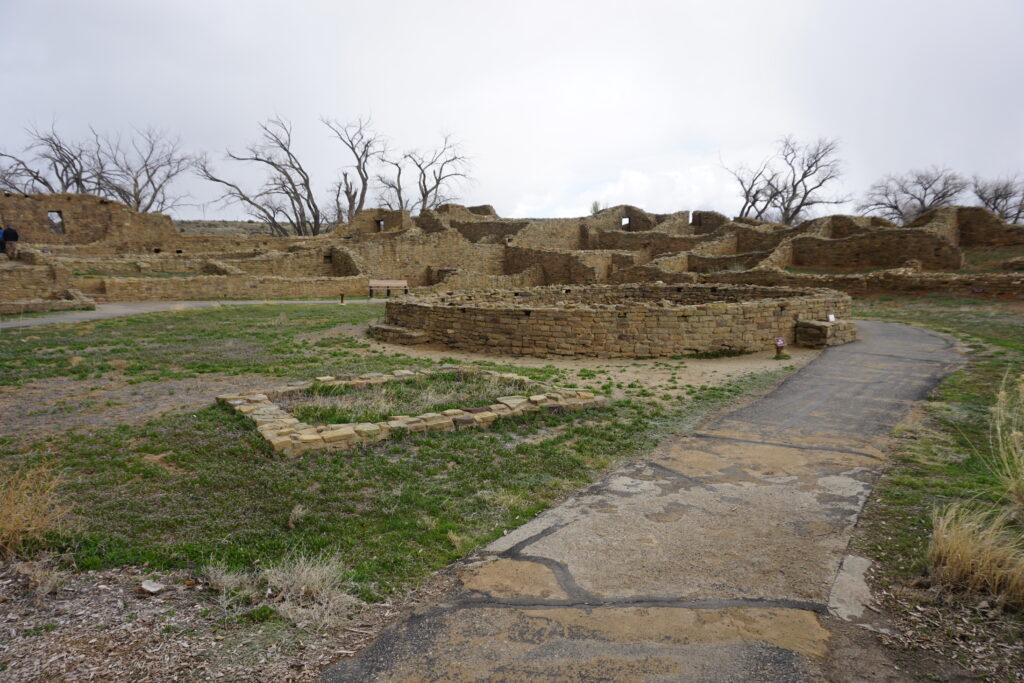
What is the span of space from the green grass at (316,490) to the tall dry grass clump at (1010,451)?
285 centimetres

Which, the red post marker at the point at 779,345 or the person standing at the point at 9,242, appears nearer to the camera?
the red post marker at the point at 779,345

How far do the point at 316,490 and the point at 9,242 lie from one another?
25.9 metres

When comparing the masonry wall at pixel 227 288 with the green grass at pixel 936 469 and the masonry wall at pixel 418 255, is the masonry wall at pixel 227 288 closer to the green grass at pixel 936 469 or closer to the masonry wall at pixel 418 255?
the masonry wall at pixel 418 255

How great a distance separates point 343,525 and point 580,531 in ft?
5.63

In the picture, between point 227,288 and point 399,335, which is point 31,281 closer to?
point 227,288

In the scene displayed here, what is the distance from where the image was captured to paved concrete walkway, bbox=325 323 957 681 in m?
2.60

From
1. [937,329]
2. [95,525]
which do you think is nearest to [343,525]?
[95,525]

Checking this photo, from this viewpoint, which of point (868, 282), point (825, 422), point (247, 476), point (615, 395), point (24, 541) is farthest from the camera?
point (868, 282)

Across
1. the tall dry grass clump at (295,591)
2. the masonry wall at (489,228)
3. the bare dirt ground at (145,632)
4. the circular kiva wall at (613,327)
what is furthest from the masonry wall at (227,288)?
the tall dry grass clump at (295,591)

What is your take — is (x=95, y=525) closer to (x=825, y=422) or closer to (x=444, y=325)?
(x=825, y=422)

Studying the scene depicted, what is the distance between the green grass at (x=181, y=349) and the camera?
28.2 ft

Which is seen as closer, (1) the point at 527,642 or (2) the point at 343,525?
(1) the point at 527,642

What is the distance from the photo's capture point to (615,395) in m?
8.00

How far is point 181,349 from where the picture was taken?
10406mm
